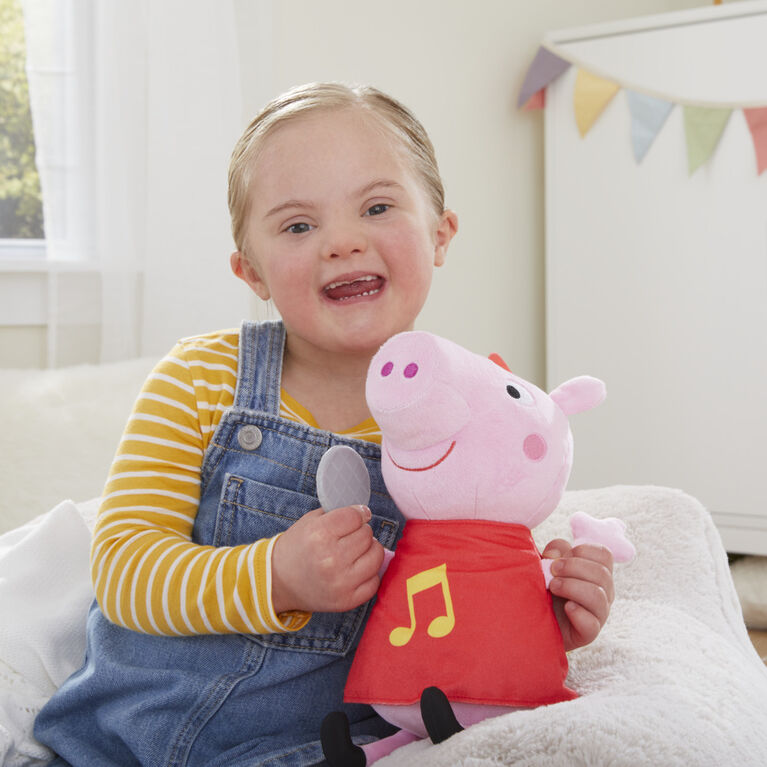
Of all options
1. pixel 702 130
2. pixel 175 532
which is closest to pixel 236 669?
pixel 175 532

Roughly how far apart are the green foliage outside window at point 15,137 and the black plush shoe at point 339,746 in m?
1.29

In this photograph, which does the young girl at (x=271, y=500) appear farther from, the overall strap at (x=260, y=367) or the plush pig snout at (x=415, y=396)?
the plush pig snout at (x=415, y=396)

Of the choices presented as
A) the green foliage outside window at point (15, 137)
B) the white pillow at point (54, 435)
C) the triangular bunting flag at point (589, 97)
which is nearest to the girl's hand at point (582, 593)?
the white pillow at point (54, 435)

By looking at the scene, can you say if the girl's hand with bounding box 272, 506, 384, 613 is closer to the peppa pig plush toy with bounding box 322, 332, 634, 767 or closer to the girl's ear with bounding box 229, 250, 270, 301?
the peppa pig plush toy with bounding box 322, 332, 634, 767

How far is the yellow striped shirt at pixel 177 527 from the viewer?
0.67m

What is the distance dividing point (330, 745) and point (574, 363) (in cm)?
180

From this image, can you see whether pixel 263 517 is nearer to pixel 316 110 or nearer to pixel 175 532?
pixel 175 532

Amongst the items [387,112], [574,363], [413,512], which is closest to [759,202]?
[574,363]

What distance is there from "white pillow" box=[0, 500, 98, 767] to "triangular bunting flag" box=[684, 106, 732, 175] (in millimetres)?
Result: 1754

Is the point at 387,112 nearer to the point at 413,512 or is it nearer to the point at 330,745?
the point at 413,512

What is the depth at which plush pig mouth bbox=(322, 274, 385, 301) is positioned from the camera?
808 mm

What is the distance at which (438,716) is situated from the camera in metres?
0.56

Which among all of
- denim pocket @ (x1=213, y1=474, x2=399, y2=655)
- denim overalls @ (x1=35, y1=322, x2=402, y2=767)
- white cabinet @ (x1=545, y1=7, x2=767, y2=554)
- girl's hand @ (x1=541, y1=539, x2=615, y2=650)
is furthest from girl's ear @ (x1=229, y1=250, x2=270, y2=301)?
white cabinet @ (x1=545, y1=7, x2=767, y2=554)

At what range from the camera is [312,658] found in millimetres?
761
